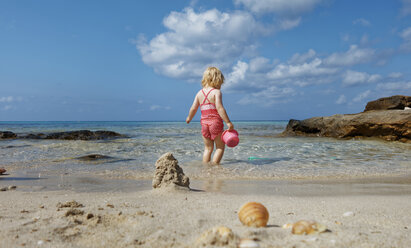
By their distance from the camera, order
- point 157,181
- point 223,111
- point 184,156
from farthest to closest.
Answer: point 184,156, point 223,111, point 157,181

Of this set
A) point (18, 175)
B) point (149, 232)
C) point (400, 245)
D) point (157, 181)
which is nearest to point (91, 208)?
point (149, 232)

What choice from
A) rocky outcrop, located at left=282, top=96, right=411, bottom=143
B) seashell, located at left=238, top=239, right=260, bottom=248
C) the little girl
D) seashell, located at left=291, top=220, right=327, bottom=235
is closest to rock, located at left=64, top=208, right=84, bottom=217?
seashell, located at left=238, top=239, right=260, bottom=248

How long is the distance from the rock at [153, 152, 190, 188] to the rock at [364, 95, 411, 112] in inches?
534

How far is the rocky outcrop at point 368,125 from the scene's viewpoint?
1035cm

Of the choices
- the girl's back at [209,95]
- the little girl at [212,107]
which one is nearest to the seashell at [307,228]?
the little girl at [212,107]

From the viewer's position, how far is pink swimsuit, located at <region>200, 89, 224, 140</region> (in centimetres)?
552

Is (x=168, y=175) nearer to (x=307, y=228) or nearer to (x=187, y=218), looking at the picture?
(x=187, y=218)

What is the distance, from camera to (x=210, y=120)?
557cm

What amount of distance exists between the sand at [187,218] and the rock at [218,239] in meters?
0.06

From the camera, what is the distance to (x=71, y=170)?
5.02 m

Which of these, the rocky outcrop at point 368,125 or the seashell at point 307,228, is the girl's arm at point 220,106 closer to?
the seashell at point 307,228

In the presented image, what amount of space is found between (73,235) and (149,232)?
0.45 meters

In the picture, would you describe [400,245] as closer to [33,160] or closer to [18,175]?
[18,175]

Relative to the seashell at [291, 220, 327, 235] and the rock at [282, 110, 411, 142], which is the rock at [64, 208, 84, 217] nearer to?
the seashell at [291, 220, 327, 235]
